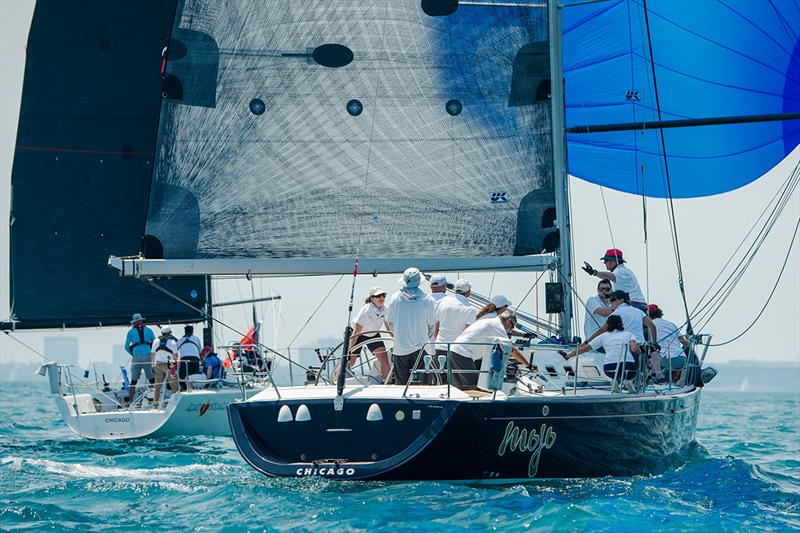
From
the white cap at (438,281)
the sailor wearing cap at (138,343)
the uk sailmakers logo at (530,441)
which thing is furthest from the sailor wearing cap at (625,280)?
the sailor wearing cap at (138,343)

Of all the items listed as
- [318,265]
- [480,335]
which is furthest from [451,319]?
[318,265]

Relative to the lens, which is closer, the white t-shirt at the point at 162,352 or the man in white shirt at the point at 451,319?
the man in white shirt at the point at 451,319

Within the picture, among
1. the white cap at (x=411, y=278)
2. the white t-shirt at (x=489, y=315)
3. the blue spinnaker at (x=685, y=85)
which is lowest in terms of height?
the white t-shirt at (x=489, y=315)

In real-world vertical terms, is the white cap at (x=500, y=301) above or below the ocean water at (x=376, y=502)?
above

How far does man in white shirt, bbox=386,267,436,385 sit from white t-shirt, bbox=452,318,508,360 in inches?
17.5

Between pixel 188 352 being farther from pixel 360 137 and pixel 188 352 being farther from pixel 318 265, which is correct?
pixel 360 137

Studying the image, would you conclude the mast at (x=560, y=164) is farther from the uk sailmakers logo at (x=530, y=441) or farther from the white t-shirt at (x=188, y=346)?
the white t-shirt at (x=188, y=346)

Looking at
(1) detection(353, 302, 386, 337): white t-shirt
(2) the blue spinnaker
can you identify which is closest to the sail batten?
(1) detection(353, 302, 386, 337): white t-shirt

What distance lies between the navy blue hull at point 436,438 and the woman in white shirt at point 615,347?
2.67 feet

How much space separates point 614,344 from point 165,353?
9574mm

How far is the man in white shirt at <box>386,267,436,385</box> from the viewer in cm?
1170

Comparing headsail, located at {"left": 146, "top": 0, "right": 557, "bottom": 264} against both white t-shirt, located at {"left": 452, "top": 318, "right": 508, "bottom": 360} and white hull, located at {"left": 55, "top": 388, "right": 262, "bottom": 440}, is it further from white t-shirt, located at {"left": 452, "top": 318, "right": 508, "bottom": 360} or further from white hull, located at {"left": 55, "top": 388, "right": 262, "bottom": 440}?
white hull, located at {"left": 55, "top": 388, "right": 262, "bottom": 440}

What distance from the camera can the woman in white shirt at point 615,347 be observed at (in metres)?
12.2

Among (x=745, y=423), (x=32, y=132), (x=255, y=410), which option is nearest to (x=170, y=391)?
(x=32, y=132)
